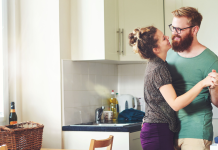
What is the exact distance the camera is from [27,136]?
1.99m

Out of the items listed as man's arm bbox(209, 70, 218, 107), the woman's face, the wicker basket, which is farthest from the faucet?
man's arm bbox(209, 70, 218, 107)

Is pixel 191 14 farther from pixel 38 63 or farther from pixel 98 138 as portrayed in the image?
pixel 38 63

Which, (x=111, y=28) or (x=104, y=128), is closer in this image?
(x=104, y=128)

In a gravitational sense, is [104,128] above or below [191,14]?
below

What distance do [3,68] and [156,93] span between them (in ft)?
5.21

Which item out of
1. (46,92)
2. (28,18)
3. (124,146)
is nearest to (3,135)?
(46,92)

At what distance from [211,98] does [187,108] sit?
121 millimetres

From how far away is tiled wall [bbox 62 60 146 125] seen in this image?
2546 millimetres

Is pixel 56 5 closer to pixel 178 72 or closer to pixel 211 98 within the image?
pixel 178 72

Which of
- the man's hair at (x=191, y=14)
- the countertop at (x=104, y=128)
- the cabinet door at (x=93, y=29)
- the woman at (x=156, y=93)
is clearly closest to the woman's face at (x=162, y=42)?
the woman at (x=156, y=93)

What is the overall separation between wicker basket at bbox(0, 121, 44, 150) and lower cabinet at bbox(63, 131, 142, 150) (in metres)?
0.42

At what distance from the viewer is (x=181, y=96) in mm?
1301

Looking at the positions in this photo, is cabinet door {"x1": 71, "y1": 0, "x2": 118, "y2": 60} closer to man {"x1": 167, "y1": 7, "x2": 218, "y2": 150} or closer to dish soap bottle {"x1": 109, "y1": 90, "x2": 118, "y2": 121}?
dish soap bottle {"x1": 109, "y1": 90, "x2": 118, "y2": 121}

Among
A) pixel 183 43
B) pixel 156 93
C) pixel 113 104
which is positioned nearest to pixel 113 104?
pixel 113 104
